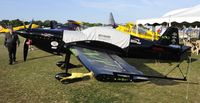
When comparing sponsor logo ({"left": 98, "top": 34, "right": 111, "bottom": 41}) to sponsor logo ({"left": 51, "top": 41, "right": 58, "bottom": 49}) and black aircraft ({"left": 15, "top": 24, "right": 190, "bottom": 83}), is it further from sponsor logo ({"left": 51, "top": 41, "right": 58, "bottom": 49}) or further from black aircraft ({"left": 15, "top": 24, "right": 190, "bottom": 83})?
sponsor logo ({"left": 51, "top": 41, "right": 58, "bottom": 49})

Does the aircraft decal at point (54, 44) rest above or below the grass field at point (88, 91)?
above

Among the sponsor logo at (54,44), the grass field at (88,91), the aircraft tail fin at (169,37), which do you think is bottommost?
the grass field at (88,91)

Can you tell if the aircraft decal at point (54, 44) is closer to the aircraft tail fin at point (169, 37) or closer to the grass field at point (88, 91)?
the grass field at point (88, 91)

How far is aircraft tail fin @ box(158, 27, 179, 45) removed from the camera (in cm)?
1152

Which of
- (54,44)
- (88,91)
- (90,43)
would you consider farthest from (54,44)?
(88,91)

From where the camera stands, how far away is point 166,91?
7531 millimetres

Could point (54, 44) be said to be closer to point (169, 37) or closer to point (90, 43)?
point (90, 43)

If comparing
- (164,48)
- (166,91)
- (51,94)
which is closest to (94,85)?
(51,94)

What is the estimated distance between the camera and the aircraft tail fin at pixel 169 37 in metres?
11.5

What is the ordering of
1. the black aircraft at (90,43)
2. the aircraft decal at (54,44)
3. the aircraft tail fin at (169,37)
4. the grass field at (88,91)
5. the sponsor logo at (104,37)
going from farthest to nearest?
1. the aircraft tail fin at (169,37)
2. the aircraft decal at (54,44)
3. the sponsor logo at (104,37)
4. the black aircraft at (90,43)
5. the grass field at (88,91)

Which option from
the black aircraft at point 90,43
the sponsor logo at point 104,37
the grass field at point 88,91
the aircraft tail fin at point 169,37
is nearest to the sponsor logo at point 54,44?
the black aircraft at point 90,43

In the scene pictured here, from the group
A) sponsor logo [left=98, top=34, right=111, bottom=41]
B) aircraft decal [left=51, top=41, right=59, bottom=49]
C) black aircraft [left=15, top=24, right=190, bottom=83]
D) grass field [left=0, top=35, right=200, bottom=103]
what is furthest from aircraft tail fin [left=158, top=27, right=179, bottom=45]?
aircraft decal [left=51, top=41, right=59, bottom=49]

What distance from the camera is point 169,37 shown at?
11.7 metres

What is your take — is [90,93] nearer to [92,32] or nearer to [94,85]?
[94,85]
